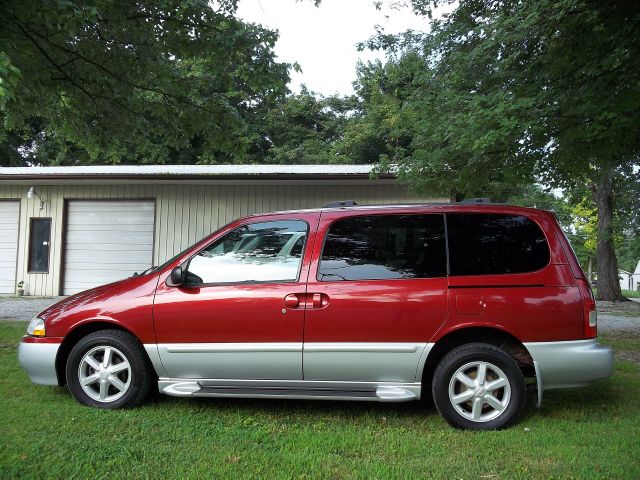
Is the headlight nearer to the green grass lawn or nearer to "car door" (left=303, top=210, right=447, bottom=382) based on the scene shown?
the green grass lawn

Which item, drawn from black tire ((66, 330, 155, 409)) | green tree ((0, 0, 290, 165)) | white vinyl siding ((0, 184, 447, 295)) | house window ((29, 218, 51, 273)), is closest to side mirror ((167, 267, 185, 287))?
black tire ((66, 330, 155, 409))

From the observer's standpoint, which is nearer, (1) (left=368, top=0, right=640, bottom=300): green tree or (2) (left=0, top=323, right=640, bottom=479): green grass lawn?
(2) (left=0, top=323, right=640, bottom=479): green grass lawn

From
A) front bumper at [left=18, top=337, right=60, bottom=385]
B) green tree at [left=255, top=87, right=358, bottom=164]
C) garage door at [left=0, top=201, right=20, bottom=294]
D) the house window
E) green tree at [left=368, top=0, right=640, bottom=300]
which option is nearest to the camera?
front bumper at [left=18, top=337, right=60, bottom=385]

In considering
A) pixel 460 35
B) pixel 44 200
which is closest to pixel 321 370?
pixel 460 35

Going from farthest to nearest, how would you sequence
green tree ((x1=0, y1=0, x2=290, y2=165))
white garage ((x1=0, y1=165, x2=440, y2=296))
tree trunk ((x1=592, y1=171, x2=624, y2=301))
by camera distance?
tree trunk ((x1=592, y1=171, x2=624, y2=301)) → white garage ((x1=0, y1=165, x2=440, y2=296)) → green tree ((x1=0, y1=0, x2=290, y2=165))

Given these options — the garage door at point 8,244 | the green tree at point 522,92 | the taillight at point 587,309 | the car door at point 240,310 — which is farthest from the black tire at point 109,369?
the garage door at point 8,244

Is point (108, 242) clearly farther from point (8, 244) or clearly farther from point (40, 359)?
point (40, 359)

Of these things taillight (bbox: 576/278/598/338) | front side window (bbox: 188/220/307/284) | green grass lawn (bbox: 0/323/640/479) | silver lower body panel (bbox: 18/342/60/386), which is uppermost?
front side window (bbox: 188/220/307/284)

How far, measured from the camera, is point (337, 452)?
3.47 meters

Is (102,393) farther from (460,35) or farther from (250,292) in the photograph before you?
(460,35)

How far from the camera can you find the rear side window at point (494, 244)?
13.3ft

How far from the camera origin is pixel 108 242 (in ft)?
45.8

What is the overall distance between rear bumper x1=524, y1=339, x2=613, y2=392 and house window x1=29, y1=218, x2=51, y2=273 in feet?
44.6

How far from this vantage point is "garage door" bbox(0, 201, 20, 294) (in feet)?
46.8
